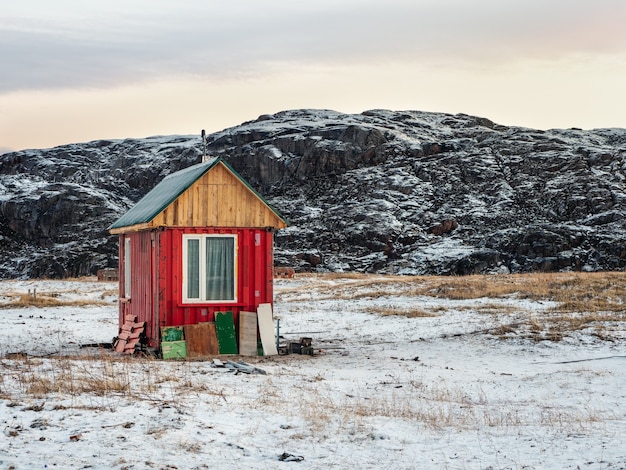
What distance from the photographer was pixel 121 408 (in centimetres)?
1010

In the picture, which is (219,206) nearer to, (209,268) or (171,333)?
(209,268)

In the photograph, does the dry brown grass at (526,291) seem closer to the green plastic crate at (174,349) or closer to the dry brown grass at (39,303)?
the dry brown grass at (39,303)

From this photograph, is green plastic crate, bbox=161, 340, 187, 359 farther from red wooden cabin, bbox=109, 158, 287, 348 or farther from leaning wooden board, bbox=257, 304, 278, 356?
leaning wooden board, bbox=257, 304, 278, 356

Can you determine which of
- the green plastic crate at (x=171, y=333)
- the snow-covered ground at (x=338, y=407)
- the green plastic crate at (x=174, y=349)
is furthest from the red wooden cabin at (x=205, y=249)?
the snow-covered ground at (x=338, y=407)

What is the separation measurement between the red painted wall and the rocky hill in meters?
58.7

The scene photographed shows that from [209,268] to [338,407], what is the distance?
24.5ft

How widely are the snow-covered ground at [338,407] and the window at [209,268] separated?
6.15 ft

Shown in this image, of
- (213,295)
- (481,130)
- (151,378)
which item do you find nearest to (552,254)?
(481,130)

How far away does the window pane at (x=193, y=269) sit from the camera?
1792 cm

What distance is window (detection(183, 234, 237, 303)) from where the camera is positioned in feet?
58.8

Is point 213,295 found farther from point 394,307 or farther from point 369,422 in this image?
point 394,307

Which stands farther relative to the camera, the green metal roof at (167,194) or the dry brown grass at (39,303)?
the dry brown grass at (39,303)

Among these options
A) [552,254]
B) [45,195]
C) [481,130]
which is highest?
[481,130]

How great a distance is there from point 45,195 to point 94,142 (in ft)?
136
